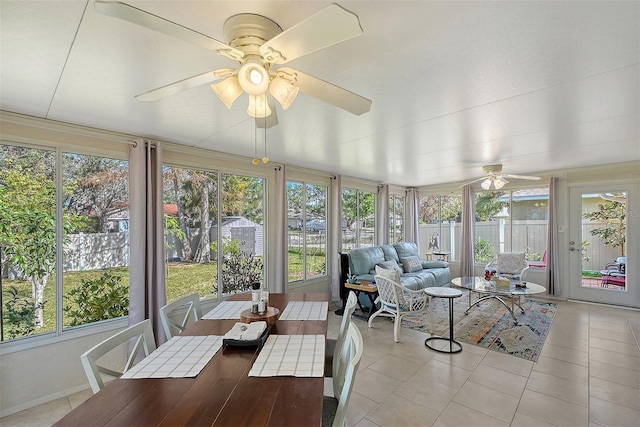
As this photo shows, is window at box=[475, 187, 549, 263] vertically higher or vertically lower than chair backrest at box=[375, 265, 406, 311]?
higher

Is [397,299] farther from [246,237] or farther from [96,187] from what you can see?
[96,187]

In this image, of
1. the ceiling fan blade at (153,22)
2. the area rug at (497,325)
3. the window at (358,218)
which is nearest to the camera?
the ceiling fan blade at (153,22)

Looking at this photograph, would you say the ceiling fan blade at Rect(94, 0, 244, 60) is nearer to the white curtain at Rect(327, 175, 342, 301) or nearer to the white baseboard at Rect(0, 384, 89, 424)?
the white baseboard at Rect(0, 384, 89, 424)

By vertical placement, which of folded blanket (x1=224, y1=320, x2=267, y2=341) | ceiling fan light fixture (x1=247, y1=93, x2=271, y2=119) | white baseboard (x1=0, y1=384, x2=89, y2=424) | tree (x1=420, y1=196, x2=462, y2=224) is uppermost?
ceiling fan light fixture (x1=247, y1=93, x2=271, y2=119)

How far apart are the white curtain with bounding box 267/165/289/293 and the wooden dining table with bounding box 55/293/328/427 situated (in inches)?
112

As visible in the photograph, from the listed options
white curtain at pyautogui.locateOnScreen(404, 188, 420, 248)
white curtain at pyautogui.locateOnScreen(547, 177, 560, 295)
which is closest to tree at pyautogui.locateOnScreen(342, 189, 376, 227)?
white curtain at pyautogui.locateOnScreen(404, 188, 420, 248)

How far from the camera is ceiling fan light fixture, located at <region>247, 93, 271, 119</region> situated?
1.49 metres

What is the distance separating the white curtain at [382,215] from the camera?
6203 mm

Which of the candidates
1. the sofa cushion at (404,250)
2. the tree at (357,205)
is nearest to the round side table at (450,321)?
the sofa cushion at (404,250)

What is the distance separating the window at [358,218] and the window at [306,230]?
63 centimetres

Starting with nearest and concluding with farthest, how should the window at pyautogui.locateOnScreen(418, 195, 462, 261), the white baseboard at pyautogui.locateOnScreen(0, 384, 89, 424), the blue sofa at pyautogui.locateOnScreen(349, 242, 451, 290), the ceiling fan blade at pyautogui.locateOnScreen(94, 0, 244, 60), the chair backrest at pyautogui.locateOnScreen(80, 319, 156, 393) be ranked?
1. the ceiling fan blade at pyautogui.locateOnScreen(94, 0, 244, 60)
2. the chair backrest at pyautogui.locateOnScreen(80, 319, 156, 393)
3. the white baseboard at pyautogui.locateOnScreen(0, 384, 89, 424)
4. the blue sofa at pyautogui.locateOnScreen(349, 242, 451, 290)
5. the window at pyautogui.locateOnScreen(418, 195, 462, 261)

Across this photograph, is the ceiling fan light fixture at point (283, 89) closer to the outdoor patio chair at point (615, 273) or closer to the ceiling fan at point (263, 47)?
the ceiling fan at point (263, 47)

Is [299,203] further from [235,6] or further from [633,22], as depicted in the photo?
[633,22]

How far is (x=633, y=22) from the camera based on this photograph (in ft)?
4.18
